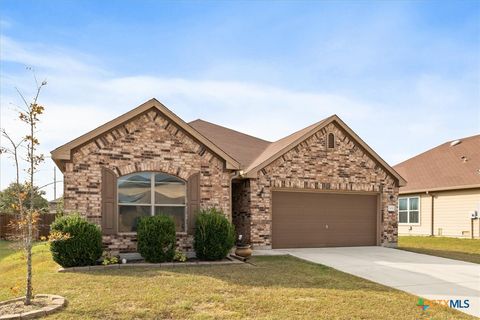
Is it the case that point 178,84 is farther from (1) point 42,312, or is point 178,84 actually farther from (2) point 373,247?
(2) point 373,247

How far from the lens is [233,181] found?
1585 cm

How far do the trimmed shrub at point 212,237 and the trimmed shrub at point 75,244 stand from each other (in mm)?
2837

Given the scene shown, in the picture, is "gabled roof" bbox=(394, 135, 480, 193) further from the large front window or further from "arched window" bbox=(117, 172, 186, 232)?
"arched window" bbox=(117, 172, 186, 232)

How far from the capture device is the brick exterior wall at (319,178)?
14.6m

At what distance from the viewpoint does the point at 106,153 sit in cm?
1171

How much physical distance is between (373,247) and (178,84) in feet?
33.4

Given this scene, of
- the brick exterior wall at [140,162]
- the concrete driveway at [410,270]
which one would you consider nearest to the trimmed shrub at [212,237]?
the brick exterior wall at [140,162]

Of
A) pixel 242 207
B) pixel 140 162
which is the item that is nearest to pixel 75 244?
pixel 140 162

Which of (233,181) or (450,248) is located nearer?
(233,181)

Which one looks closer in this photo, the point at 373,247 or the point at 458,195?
the point at 373,247

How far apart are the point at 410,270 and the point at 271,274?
397cm

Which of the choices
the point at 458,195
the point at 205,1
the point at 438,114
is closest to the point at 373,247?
the point at 438,114

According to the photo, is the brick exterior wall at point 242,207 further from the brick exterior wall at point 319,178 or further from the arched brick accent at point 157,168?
the arched brick accent at point 157,168

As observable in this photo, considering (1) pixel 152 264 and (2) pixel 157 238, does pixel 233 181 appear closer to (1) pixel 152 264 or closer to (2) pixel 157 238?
(2) pixel 157 238
